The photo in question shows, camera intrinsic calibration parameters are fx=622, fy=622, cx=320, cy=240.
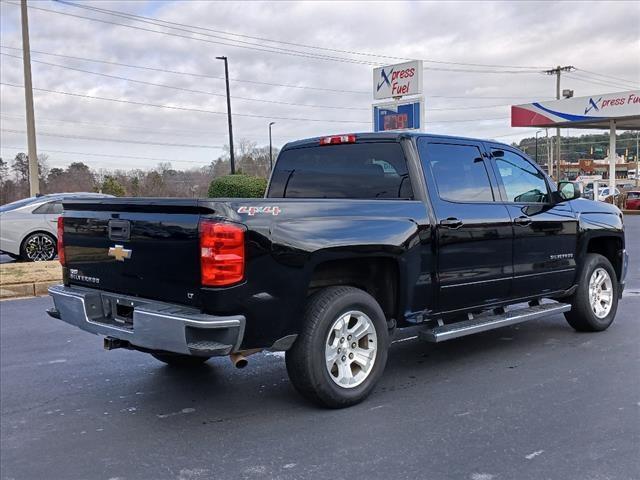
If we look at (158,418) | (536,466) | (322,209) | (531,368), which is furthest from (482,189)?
(158,418)

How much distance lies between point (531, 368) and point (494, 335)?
1.32 meters

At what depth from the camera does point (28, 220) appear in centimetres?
1230

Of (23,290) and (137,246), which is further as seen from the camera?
(23,290)

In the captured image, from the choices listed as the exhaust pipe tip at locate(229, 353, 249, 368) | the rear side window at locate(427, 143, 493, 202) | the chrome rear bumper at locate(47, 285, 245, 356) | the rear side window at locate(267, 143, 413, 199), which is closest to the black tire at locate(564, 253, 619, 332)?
the rear side window at locate(427, 143, 493, 202)

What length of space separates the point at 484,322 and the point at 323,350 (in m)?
1.85

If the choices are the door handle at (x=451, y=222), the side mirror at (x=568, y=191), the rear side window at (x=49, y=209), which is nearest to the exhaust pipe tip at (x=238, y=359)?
the door handle at (x=451, y=222)

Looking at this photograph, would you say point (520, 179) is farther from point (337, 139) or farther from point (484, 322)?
point (337, 139)

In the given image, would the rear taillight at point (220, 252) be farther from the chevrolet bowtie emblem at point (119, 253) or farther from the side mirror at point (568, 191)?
the side mirror at point (568, 191)

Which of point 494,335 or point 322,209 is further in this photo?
point 494,335

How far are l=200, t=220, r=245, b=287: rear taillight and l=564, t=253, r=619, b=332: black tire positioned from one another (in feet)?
13.8

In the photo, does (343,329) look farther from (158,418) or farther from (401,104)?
(401,104)

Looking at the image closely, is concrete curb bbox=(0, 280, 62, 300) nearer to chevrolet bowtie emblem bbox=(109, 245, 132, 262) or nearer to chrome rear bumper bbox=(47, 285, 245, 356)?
chrome rear bumper bbox=(47, 285, 245, 356)

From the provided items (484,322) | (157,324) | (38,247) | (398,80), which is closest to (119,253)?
(157,324)

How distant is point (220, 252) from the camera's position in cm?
376
